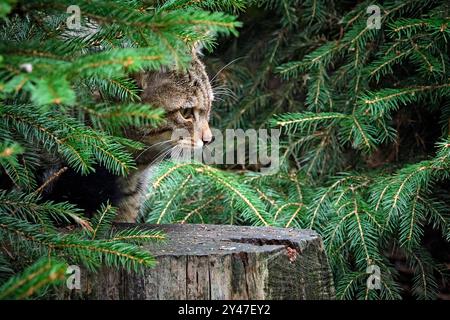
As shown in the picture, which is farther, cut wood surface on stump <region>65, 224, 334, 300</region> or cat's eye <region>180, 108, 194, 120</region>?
cat's eye <region>180, 108, 194, 120</region>

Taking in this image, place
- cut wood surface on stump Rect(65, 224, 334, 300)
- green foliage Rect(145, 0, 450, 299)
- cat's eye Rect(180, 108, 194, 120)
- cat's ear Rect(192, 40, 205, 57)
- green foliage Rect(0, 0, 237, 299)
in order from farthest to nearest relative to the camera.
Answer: green foliage Rect(145, 0, 450, 299), cat's eye Rect(180, 108, 194, 120), cat's ear Rect(192, 40, 205, 57), cut wood surface on stump Rect(65, 224, 334, 300), green foliage Rect(0, 0, 237, 299)

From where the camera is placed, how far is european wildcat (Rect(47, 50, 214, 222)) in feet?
6.45

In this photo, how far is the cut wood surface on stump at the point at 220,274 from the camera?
149 cm

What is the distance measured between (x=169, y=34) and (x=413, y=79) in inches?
64.8

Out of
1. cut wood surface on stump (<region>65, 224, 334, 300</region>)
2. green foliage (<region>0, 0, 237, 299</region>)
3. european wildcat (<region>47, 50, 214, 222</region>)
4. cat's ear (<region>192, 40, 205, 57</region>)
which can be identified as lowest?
cut wood surface on stump (<region>65, 224, 334, 300</region>)

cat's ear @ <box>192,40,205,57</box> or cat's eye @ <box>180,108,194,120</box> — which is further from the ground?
cat's ear @ <box>192,40,205,57</box>

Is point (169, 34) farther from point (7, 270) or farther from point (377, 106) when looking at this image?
point (377, 106)

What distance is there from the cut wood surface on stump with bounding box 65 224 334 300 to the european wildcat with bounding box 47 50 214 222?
46 cm

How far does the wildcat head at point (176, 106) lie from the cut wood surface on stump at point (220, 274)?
1.78ft

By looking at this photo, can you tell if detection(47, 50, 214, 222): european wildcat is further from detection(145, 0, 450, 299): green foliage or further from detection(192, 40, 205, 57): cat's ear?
detection(145, 0, 450, 299): green foliage

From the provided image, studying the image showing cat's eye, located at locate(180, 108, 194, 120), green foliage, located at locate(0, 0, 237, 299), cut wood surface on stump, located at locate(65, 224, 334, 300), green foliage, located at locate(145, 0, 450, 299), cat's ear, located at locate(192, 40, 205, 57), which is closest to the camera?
green foliage, located at locate(0, 0, 237, 299)

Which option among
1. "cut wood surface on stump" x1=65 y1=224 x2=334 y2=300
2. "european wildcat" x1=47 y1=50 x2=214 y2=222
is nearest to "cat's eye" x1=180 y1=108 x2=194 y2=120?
"european wildcat" x1=47 y1=50 x2=214 y2=222

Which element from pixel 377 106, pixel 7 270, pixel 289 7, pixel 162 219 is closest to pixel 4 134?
pixel 7 270

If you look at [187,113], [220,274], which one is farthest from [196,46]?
[220,274]
